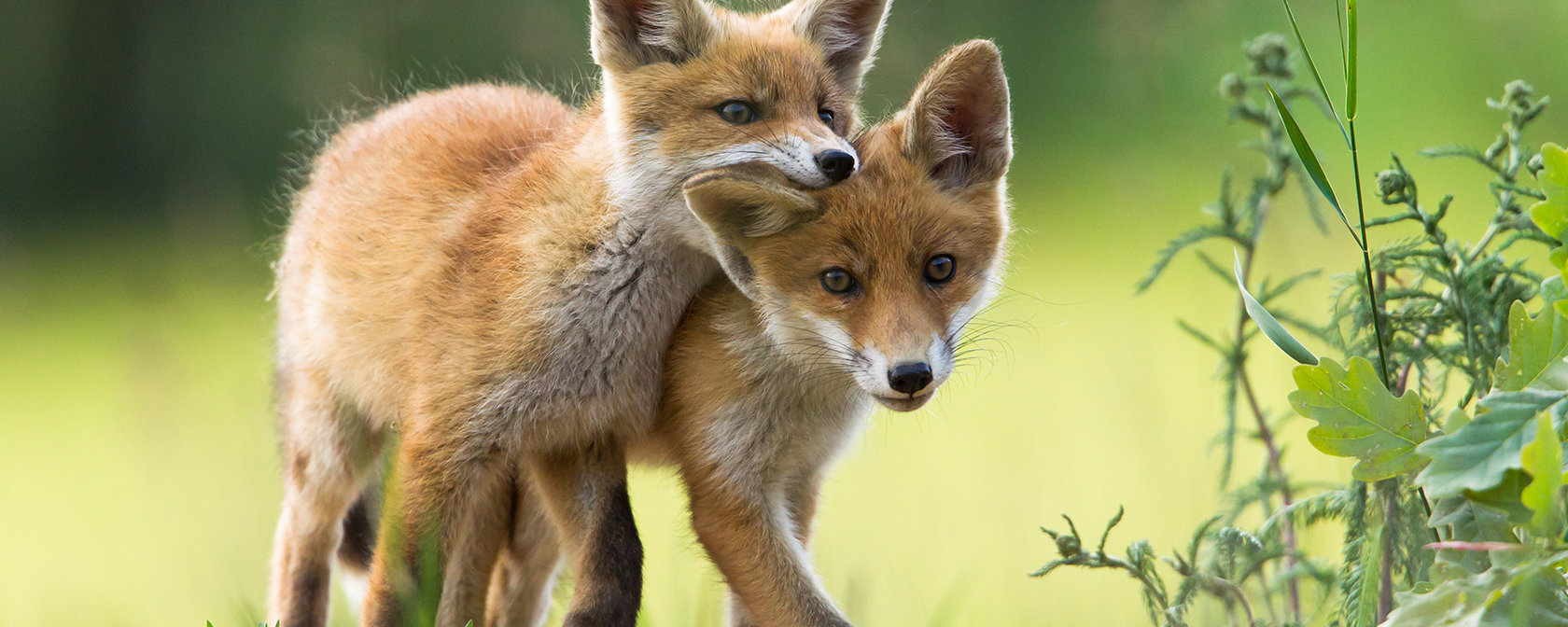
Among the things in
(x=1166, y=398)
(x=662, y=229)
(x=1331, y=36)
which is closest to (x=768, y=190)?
(x=662, y=229)

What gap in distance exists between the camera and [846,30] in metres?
3.30

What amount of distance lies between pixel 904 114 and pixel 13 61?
7316 millimetres

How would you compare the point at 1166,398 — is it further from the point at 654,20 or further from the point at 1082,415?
the point at 654,20

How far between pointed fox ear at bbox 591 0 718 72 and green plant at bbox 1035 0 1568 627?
125 centimetres

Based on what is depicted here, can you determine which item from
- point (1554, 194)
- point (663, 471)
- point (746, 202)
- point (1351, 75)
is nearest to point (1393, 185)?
point (1351, 75)

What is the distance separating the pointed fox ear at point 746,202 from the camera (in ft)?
8.61

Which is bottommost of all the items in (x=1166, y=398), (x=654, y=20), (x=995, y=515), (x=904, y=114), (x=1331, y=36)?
(x=995, y=515)

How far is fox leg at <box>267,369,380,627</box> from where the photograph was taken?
3.70m

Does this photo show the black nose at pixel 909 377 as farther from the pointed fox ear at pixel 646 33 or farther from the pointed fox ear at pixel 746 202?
the pointed fox ear at pixel 646 33

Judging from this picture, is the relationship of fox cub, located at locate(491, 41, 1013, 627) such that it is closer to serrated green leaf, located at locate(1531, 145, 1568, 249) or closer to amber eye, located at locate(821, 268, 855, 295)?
amber eye, located at locate(821, 268, 855, 295)

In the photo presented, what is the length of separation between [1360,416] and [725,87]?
1.63m

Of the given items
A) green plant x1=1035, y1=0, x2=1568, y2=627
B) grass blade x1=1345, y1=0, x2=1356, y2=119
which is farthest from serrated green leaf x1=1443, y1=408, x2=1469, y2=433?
grass blade x1=1345, y1=0, x2=1356, y2=119

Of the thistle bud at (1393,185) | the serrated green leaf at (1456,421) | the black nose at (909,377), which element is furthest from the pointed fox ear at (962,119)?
the serrated green leaf at (1456,421)

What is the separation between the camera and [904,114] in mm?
3029
